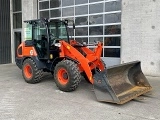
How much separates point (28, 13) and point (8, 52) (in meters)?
3.20

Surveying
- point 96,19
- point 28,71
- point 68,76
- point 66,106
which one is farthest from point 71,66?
point 96,19

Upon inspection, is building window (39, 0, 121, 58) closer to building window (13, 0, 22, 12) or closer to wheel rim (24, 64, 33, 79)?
wheel rim (24, 64, 33, 79)

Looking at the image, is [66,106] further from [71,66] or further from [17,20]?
[17,20]

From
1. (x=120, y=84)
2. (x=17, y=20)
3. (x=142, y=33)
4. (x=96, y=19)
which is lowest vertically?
(x=120, y=84)

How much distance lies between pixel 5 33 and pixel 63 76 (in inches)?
395

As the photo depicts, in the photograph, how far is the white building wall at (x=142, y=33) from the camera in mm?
9734

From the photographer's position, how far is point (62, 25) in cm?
907

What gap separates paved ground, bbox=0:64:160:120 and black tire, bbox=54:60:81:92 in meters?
0.22

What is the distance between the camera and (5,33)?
52.4ft

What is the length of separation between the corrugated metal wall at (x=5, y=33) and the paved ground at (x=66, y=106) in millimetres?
8393

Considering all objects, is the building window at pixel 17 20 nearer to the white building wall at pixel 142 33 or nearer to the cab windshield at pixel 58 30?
the cab windshield at pixel 58 30

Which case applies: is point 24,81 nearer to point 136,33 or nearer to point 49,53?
point 49,53

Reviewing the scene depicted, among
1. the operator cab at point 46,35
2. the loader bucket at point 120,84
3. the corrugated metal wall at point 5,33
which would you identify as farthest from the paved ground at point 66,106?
the corrugated metal wall at point 5,33

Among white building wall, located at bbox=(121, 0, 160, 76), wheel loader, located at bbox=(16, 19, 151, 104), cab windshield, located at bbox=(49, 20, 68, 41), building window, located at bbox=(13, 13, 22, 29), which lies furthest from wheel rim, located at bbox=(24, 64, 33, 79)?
building window, located at bbox=(13, 13, 22, 29)
